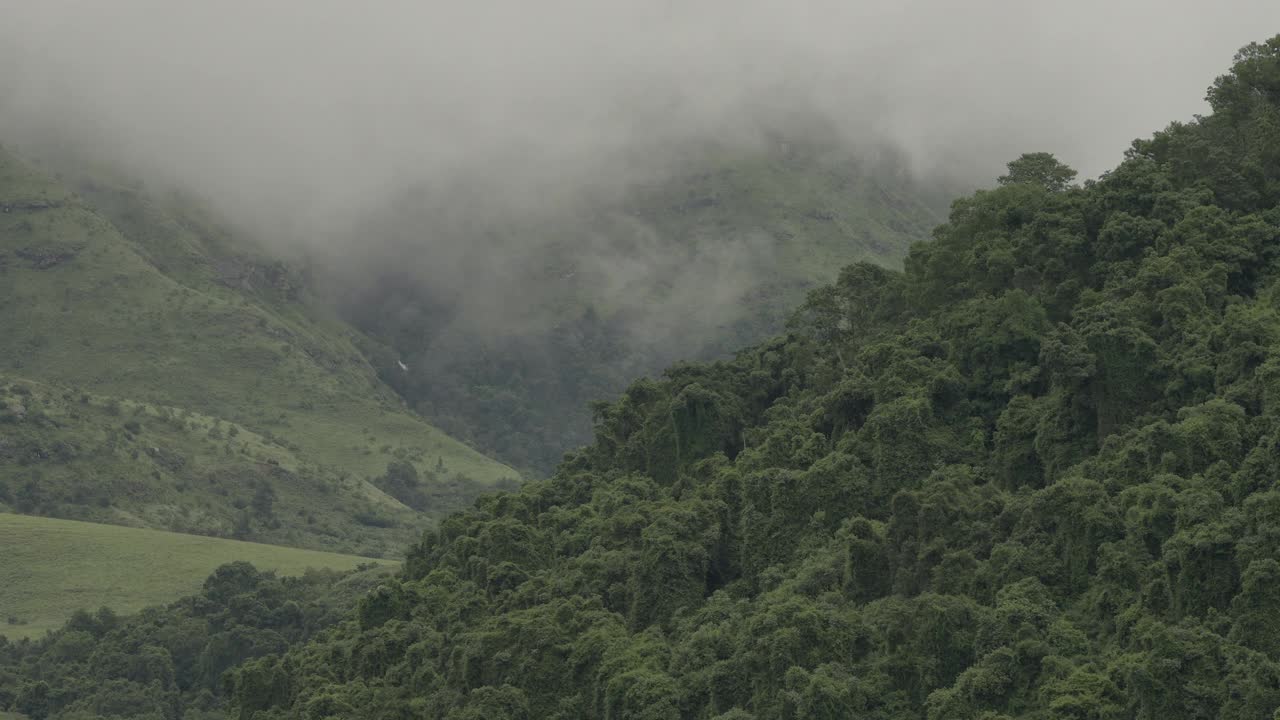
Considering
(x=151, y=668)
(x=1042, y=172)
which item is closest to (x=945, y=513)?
(x=1042, y=172)

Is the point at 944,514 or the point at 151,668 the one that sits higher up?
the point at 151,668

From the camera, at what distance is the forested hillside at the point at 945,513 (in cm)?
7562

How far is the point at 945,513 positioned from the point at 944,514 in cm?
9

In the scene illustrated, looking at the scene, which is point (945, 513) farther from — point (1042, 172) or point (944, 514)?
point (1042, 172)

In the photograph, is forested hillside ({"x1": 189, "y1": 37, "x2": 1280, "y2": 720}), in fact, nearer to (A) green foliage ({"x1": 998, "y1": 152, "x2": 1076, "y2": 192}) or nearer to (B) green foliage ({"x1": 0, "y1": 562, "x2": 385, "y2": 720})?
(A) green foliage ({"x1": 998, "y1": 152, "x2": 1076, "y2": 192})

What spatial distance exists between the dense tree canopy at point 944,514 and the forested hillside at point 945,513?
16 cm

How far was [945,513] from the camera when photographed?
9175cm

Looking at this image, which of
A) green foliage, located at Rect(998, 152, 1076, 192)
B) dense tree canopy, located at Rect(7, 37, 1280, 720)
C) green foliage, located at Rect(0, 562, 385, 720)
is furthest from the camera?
green foliage, located at Rect(0, 562, 385, 720)

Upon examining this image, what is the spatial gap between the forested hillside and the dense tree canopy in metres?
0.16

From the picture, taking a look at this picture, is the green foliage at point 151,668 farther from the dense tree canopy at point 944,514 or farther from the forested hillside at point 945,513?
the dense tree canopy at point 944,514

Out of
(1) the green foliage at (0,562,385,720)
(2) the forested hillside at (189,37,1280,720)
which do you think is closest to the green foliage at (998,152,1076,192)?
(2) the forested hillside at (189,37,1280,720)

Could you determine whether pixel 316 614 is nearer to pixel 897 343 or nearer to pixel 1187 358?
pixel 897 343

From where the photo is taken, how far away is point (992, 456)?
331 ft

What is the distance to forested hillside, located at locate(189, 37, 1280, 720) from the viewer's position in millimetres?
75625
